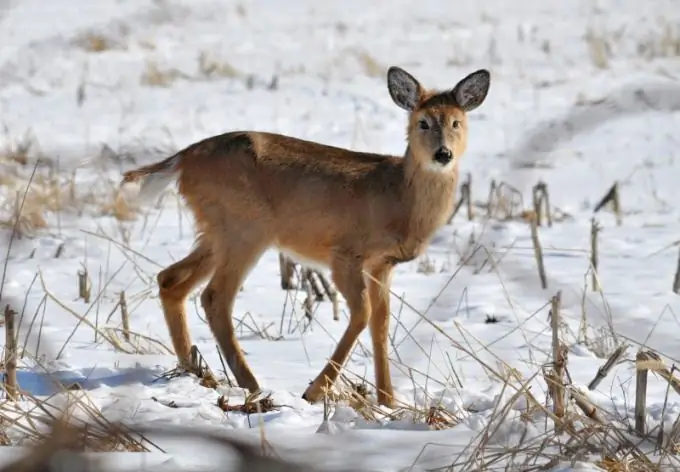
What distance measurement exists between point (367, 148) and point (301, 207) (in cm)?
697

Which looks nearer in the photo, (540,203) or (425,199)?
(425,199)

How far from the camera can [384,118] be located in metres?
15.1

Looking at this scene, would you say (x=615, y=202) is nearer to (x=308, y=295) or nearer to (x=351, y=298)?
(x=308, y=295)

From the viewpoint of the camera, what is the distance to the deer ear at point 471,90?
21.4ft

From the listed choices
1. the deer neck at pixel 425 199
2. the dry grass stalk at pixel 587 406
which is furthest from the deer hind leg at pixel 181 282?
the dry grass stalk at pixel 587 406

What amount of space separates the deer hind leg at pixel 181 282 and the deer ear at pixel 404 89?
126 cm

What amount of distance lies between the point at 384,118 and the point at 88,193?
5431 mm

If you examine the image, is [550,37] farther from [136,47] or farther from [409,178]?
[409,178]

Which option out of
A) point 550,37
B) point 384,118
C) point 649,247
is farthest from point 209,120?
point 550,37

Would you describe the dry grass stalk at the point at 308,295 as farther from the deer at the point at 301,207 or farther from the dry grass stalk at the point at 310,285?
the deer at the point at 301,207

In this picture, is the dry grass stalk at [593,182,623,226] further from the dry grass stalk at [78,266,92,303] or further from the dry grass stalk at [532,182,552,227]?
the dry grass stalk at [78,266,92,303]

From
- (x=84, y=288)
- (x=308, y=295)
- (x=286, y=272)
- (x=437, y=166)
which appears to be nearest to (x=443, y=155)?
(x=437, y=166)

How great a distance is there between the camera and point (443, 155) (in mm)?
6094

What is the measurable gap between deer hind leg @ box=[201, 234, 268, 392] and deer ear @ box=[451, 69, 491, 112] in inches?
49.9
